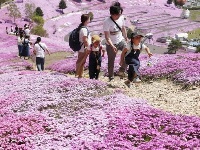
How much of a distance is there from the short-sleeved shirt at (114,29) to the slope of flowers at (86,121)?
247 centimetres

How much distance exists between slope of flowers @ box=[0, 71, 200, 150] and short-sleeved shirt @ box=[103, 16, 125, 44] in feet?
8.10

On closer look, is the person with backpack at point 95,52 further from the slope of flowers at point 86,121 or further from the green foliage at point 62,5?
the green foliage at point 62,5

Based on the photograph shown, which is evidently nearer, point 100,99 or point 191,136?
point 191,136

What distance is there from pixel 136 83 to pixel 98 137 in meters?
7.59

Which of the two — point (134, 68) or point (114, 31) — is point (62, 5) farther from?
point (134, 68)

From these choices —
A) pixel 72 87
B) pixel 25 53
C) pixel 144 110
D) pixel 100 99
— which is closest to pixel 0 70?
pixel 25 53

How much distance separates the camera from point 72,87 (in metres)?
18.8

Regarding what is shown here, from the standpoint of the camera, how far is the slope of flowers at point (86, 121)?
500 inches

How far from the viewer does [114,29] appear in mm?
19234

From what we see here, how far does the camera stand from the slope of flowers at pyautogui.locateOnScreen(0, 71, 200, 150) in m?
12.7

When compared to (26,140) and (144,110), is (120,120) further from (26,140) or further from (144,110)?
(26,140)

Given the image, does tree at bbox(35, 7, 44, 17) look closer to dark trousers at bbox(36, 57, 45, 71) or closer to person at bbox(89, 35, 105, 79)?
dark trousers at bbox(36, 57, 45, 71)

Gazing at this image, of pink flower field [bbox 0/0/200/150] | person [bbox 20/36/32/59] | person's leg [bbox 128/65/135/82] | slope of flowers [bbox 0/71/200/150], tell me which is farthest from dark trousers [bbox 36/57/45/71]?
person [bbox 20/36/32/59]

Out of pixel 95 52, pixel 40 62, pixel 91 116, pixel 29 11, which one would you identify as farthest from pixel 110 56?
pixel 29 11
